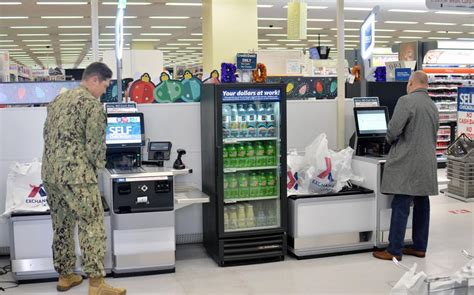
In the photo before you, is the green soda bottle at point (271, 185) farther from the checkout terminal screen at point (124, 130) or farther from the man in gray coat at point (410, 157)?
the checkout terminal screen at point (124, 130)

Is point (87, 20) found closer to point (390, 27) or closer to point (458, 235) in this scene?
point (390, 27)

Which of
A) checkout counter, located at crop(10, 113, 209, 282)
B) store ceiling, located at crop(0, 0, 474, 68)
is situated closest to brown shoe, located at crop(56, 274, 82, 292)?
checkout counter, located at crop(10, 113, 209, 282)

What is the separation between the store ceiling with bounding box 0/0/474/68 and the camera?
13.4m

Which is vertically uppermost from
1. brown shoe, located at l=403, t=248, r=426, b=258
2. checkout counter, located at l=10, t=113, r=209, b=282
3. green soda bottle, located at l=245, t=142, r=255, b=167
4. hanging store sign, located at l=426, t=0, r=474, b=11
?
hanging store sign, located at l=426, t=0, r=474, b=11

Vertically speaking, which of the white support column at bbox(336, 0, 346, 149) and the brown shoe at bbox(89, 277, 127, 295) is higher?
the white support column at bbox(336, 0, 346, 149)

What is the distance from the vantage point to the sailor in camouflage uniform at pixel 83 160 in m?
3.95

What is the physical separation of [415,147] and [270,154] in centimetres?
134

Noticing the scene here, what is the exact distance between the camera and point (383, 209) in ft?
17.5

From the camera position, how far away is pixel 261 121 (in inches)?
205

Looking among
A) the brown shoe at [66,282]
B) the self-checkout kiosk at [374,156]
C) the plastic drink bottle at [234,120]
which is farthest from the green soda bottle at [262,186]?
the brown shoe at [66,282]

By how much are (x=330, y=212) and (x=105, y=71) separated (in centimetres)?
249

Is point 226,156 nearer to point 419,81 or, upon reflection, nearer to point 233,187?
point 233,187

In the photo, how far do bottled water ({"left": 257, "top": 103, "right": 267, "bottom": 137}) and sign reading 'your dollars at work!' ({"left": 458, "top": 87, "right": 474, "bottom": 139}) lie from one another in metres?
5.25

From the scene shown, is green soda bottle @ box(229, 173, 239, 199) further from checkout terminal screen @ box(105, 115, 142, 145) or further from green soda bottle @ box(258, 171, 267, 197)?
checkout terminal screen @ box(105, 115, 142, 145)
